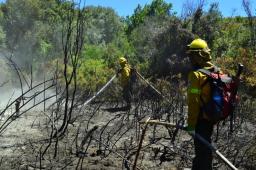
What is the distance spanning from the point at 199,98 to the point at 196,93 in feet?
0.23

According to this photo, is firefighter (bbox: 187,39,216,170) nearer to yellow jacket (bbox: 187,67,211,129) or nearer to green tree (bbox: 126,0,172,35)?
yellow jacket (bbox: 187,67,211,129)

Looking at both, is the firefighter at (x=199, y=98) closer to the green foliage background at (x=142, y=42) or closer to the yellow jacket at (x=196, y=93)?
the yellow jacket at (x=196, y=93)

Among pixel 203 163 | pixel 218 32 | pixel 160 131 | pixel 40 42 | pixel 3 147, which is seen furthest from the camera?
pixel 40 42

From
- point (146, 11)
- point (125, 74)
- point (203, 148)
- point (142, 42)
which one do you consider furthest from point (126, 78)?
point (146, 11)

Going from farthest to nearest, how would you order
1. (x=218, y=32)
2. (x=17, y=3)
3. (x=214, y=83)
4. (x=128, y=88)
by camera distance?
(x=17, y=3)
(x=218, y=32)
(x=128, y=88)
(x=214, y=83)

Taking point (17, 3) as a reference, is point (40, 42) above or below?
below

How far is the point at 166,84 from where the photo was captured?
15492mm

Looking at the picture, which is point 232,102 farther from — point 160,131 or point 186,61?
point 186,61

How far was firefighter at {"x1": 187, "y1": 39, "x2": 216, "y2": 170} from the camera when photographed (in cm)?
593

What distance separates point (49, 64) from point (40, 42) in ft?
26.0

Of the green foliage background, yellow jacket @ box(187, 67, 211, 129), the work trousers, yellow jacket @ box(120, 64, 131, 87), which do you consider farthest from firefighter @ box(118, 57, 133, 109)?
yellow jacket @ box(187, 67, 211, 129)

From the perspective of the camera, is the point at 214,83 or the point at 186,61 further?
the point at 186,61

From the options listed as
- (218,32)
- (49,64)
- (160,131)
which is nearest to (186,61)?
(218,32)

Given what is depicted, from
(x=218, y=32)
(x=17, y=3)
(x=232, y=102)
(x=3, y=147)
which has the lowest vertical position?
(x=3, y=147)
